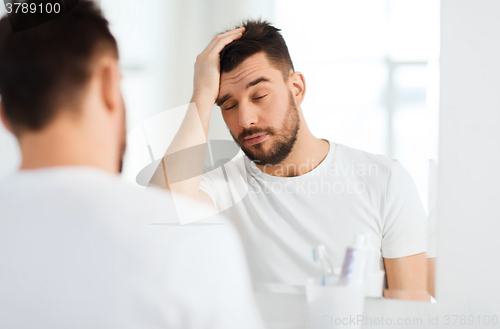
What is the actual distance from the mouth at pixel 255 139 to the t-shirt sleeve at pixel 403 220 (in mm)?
296

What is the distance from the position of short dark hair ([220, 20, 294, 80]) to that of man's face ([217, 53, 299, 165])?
1 centimetres

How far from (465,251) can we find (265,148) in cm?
49

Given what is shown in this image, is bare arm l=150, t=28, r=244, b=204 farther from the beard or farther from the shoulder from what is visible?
the shoulder

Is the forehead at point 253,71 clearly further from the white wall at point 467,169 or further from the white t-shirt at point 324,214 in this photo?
the white wall at point 467,169

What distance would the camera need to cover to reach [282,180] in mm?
832

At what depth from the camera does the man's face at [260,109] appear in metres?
0.82

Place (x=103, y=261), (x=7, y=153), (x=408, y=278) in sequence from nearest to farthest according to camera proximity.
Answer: (x=103, y=261), (x=408, y=278), (x=7, y=153)

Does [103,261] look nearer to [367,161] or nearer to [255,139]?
[255,139]

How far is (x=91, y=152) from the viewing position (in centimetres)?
59

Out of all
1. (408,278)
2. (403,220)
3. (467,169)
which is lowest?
(408,278)

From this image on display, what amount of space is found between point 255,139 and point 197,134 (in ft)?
0.45

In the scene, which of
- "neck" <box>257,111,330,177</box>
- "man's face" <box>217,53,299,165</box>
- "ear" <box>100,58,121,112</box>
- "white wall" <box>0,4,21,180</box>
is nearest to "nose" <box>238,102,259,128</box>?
"man's face" <box>217,53,299,165</box>

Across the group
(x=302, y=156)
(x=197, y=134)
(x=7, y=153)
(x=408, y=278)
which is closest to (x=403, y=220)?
(x=408, y=278)

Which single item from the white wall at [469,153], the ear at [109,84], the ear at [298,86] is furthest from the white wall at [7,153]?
the white wall at [469,153]
